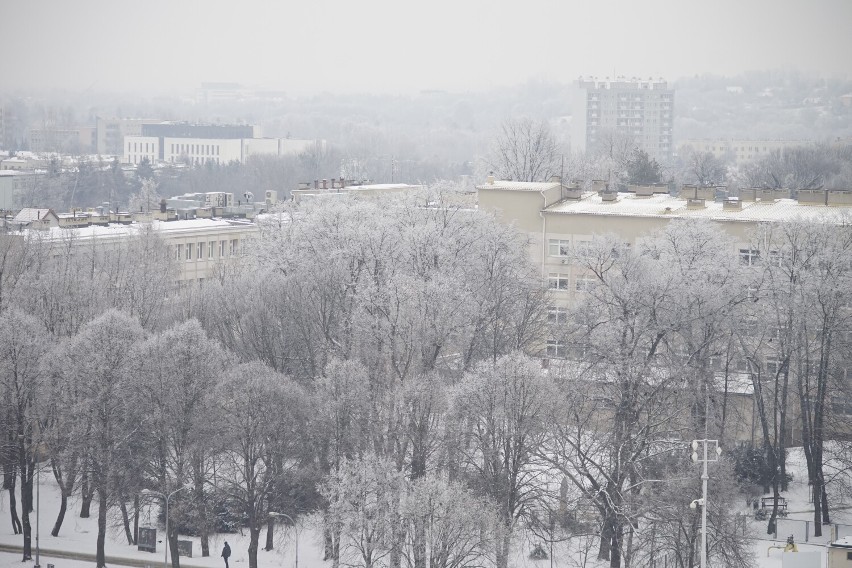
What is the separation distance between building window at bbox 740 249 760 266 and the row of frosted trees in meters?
2.02

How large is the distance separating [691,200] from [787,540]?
69.6ft

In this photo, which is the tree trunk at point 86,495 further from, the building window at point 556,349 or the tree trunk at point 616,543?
the building window at point 556,349

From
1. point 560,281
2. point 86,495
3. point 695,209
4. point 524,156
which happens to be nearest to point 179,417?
point 86,495

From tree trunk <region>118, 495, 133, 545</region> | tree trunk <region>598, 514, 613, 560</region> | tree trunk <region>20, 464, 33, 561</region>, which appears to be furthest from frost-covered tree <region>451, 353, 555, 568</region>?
tree trunk <region>20, 464, 33, 561</region>

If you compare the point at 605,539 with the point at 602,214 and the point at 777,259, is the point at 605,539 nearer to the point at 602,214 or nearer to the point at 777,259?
the point at 777,259

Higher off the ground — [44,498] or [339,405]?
[339,405]

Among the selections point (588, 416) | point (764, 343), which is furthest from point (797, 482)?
point (588, 416)

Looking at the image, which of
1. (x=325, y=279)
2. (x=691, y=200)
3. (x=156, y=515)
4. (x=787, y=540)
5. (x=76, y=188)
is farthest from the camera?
(x=76, y=188)

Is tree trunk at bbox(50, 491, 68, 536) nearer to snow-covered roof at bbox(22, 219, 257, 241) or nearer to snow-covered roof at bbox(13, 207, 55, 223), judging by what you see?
snow-covered roof at bbox(22, 219, 257, 241)

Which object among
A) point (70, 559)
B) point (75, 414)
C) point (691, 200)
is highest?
point (691, 200)

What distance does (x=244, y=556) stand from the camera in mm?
41312

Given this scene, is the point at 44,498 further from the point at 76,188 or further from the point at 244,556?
the point at 76,188

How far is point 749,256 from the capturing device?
174 feet

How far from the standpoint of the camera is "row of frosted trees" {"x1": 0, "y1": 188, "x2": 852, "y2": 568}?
38.1m
